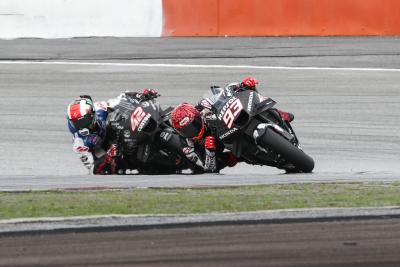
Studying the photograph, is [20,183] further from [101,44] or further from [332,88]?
[101,44]

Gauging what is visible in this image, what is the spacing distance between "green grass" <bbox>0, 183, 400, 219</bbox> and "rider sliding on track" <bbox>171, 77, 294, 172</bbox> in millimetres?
1631

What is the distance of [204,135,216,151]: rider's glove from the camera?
38.3 ft

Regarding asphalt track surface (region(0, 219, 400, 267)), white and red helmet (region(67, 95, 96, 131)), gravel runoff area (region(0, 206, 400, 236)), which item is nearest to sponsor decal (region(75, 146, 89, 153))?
white and red helmet (region(67, 95, 96, 131))

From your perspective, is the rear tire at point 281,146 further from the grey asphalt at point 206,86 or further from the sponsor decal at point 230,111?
the sponsor decal at point 230,111

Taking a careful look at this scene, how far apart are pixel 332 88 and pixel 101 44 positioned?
597cm

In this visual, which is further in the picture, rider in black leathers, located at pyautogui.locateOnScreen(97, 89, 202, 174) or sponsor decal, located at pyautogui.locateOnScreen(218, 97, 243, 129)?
rider in black leathers, located at pyautogui.locateOnScreen(97, 89, 202, 174)

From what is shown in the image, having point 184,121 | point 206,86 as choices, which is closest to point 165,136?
point 184,121

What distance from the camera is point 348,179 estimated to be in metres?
10.9

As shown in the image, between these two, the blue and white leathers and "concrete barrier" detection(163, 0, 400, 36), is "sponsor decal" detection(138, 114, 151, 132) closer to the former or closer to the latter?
the blue and white leathers

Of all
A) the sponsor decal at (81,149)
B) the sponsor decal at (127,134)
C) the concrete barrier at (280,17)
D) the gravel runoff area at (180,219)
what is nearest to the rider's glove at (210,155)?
the sponsor decal at (127,134)

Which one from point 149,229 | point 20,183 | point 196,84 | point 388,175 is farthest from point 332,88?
point 149,229

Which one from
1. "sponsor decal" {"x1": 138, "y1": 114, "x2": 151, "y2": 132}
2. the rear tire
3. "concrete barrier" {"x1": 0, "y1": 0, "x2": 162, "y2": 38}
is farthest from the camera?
"concrete barrier" {"x1": 0, "y1": 0, "x2": 162, "y2": 38}

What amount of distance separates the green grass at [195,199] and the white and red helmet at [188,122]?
1.66 m

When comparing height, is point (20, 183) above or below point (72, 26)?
below
